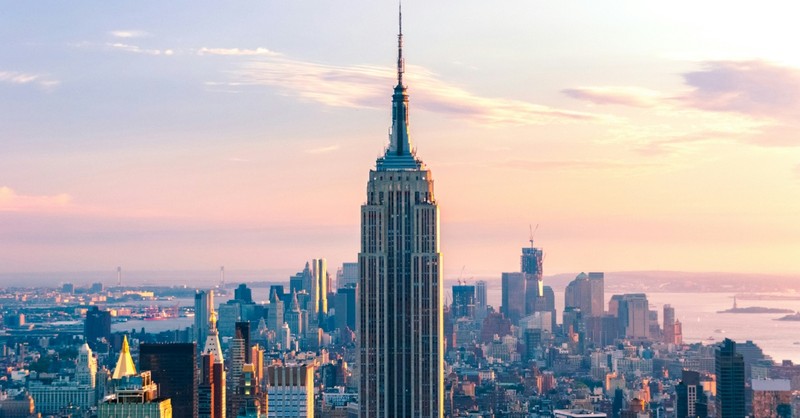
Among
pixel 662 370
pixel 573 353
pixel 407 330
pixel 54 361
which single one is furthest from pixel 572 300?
pixel 407 330

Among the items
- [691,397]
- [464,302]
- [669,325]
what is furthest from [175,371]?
[669,325]

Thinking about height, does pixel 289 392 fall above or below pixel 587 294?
below

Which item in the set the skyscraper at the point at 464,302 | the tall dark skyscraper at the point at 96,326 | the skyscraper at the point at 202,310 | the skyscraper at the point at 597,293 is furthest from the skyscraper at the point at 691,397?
the tall dark skyscraper at the point at 96,326

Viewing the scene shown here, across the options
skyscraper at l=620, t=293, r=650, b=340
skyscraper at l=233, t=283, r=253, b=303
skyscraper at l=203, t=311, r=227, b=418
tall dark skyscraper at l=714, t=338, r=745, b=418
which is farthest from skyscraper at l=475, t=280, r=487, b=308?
tall dark skyscraper at l=714, t=338, r=745, b=418

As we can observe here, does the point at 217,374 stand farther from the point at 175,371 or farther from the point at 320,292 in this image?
the point at 320,292

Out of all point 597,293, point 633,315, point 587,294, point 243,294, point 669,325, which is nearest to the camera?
point 669,325

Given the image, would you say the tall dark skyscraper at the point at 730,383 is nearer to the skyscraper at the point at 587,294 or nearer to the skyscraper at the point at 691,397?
the skyscraper at the point at 691,397

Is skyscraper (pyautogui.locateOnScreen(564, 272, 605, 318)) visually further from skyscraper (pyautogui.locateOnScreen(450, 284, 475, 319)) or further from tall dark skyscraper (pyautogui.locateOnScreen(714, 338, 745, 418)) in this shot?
tall dark skyscraper (pyautogui.locateOnScreen(714, 338, 745, 418))
